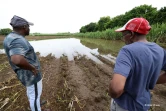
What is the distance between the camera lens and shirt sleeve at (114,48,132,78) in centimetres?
118

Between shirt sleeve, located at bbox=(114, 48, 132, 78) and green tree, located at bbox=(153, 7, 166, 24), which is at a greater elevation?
green tree, located at bbox=(153, 7, 166, 24)

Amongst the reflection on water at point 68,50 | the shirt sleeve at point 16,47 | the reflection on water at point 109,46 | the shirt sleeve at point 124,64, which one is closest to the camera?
the shirt sleeve at point 124,64

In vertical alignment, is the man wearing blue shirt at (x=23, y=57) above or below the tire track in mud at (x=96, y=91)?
above

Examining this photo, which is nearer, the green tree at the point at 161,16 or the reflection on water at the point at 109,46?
the reflection on water at the point at 109,46

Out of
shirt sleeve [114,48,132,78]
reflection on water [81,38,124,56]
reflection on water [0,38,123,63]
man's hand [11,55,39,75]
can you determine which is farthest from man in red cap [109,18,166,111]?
reflection on water [81,38,124,56]

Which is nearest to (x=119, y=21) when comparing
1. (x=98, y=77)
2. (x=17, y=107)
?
(x=98, y=77)

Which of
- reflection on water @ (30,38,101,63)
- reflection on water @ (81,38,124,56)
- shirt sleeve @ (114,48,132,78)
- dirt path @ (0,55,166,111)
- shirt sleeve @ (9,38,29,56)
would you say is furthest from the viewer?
reflection on water @ (81,38,124,56)

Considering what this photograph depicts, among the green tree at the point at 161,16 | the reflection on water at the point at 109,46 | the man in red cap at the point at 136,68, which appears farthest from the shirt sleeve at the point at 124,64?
the green tree at the point at 161,16

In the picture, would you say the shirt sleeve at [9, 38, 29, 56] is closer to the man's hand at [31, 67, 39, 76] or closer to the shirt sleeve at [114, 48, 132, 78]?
the man's hand at [31, 67, 39, 76]

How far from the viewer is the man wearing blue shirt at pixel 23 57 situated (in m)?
2.04

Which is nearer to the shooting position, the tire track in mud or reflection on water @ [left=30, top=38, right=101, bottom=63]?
the tire track in mud

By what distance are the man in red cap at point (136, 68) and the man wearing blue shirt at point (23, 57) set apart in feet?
4.94

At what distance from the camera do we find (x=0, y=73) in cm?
614

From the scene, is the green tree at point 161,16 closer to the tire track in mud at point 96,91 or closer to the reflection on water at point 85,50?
the reflection on water at point 85,50
